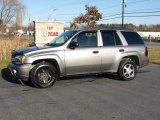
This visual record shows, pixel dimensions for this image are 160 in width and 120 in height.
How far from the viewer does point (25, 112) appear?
6.86 meters

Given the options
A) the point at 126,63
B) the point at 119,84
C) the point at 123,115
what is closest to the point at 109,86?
the point at 119,84

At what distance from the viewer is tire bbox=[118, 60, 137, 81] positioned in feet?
36.1

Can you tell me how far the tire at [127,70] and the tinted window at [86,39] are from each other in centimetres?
124

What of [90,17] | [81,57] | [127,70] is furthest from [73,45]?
[90,17]

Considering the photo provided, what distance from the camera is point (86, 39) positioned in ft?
34.5

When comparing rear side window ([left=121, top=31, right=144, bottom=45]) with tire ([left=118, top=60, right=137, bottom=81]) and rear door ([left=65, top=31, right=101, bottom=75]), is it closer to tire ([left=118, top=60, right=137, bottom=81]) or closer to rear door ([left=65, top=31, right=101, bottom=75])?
tire ([left=118, top=60, right=137, bottom=81])

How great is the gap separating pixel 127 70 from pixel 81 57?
1854 millimetres

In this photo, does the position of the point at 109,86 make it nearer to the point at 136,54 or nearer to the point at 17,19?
the point at 136,54

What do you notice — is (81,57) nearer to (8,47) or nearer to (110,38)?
(110,38)

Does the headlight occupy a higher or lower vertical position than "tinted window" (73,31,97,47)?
lower

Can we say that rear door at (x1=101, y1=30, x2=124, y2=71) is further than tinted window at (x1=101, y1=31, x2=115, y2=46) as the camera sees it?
No

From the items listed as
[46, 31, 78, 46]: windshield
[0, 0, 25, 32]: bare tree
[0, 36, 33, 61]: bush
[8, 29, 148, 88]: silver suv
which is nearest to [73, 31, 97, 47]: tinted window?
[8, 29, 148, 88]: silver suv

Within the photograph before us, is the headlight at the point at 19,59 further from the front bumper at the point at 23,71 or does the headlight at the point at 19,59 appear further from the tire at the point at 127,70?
the tire at the point at 127,70

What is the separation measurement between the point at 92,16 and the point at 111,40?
18352 mm
